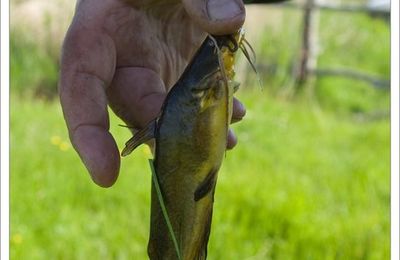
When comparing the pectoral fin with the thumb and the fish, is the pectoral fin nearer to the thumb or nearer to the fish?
the fish

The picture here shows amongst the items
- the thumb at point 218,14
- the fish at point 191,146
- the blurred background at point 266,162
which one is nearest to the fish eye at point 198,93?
the fish at point 191,146

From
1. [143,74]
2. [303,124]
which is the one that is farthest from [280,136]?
[143,74]

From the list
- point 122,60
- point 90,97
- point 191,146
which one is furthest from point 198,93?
point 122,60

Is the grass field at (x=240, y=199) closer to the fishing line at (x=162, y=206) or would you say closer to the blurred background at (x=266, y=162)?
the blurred background at (x=266, y=162)

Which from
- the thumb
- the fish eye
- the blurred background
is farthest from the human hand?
Answer: the blurred background

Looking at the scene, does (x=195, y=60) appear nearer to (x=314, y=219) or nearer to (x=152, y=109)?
(x=152, y=109)

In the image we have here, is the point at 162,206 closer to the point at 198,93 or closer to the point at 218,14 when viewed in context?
the point at 198,93
